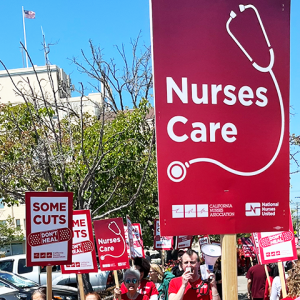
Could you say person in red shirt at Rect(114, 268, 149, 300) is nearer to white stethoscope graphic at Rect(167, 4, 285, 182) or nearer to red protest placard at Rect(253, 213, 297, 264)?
red protest placard at Rect(253, 213, 297, 264)

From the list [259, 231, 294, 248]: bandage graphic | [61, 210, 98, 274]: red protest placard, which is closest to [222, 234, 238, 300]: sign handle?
[259, 231, 294, 248]: bandage graphic

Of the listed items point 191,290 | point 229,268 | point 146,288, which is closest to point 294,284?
point 191,290

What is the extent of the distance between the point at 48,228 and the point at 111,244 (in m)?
2.70

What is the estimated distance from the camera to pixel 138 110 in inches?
566

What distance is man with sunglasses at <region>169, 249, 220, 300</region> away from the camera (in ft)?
14.1

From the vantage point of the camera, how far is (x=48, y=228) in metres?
5.30

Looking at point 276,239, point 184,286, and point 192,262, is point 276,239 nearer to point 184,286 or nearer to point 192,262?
point 192,262

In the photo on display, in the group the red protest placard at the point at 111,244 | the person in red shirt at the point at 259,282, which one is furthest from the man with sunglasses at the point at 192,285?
the person in red shirt at the point at 259,282

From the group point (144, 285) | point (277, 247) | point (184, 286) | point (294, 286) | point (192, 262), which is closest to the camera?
point (294, 286)

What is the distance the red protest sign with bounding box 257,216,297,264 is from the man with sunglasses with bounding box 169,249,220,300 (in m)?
1.89

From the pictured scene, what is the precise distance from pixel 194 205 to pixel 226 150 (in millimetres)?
380

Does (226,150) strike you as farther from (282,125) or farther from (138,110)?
(138,110)

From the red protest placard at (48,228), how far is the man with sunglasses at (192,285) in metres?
1.37

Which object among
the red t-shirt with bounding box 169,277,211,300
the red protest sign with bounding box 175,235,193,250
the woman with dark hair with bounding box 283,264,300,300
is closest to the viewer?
the woman with dark hair with bounding box 283,264,300,300
